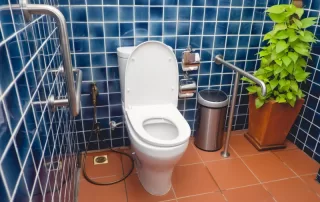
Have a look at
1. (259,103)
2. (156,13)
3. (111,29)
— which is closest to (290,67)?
(259,103)

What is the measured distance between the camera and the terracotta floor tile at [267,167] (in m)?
1.72

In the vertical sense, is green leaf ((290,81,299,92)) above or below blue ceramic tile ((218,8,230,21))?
below

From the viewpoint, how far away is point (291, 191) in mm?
1588

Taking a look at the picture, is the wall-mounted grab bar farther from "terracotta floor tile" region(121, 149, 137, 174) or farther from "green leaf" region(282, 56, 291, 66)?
"green leaf" region(282, 56, 291, 66)

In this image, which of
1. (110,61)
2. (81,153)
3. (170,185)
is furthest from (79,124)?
(170,185)

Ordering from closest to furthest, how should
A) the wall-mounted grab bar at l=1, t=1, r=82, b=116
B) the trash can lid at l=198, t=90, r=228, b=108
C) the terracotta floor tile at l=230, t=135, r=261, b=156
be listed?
1. the wall-mounted grab bar at l=1, t=1, r=82, b=116
2. the trash can lid at l=198, t=90, r=228, b=108
3. the terracotta floor tile at l=230, t=135, r=261, b=156

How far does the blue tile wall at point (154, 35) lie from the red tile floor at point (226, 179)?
344 mm

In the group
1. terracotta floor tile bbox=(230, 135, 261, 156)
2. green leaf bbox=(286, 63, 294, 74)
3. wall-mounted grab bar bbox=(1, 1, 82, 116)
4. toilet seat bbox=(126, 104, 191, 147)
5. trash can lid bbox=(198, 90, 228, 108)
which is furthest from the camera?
terracotta floor tile bbox=(230, 135, 261, 156)

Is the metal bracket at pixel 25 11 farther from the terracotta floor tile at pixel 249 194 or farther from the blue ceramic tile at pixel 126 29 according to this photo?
the terracotta floor tile at pixel 249 194

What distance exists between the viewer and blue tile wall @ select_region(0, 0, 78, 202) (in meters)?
0.48

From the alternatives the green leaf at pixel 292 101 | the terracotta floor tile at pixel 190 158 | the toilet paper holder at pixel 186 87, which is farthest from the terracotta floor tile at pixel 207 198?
the green leaf at pixel 292 101

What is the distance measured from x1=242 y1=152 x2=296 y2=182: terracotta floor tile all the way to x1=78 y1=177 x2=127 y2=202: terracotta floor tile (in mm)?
953

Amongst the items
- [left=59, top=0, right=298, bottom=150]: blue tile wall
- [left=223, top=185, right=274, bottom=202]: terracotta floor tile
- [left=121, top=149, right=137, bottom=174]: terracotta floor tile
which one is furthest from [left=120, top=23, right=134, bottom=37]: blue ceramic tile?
[left=223, top=185, right=274, bottom=202]: terracotta floor tile

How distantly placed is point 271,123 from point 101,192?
1335 millimetres
